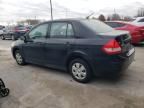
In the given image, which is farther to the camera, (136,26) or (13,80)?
(136,26)

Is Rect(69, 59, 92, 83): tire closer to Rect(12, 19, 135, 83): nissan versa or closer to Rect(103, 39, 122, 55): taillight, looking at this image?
Rect(12, 19, 135, 83): nissan versa

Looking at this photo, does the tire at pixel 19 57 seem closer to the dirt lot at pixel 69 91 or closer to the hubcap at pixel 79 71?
the dirt lot at pixel 69 91

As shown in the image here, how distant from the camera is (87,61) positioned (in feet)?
14.0

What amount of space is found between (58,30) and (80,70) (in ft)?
4.18

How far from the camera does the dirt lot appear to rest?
3.53m

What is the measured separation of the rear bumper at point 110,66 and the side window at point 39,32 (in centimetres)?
199

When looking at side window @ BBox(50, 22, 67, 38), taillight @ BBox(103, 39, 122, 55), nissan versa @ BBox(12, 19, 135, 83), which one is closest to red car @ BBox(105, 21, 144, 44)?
nissan versa @ BBox(12, 19, 135, 83)

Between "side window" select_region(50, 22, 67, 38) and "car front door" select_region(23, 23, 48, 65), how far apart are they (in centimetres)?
29

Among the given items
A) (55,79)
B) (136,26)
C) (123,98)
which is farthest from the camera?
(136,26)

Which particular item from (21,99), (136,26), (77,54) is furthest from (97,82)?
(136,26)

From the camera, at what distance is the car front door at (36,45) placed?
17.5 feet

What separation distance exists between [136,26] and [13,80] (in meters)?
6.58

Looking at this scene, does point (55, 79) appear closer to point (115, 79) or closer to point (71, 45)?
point (71, 45)

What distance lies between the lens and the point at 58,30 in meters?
4.94
